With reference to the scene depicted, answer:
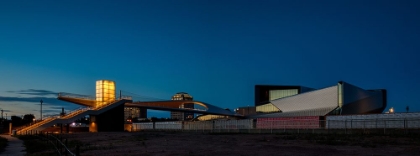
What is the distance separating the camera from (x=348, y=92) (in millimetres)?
89625

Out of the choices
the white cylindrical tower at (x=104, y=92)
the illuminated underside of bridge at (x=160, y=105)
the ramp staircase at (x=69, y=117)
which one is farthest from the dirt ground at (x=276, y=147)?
the illuminated underside of bridge at (x=160, y=105)

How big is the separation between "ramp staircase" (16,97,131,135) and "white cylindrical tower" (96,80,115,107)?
4.03 m

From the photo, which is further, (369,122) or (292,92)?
(292,92)

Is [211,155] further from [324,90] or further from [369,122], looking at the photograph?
[324,90]

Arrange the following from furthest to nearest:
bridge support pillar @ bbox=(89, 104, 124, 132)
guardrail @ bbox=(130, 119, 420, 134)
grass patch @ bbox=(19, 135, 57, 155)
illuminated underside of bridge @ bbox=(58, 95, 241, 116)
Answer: illuminated underside of bridge @ bbox=(58, 95, 241, 116) → bridge support pillar @ bbox=(89, 104, 124, 132) → guardrail @ bbox=(130, 119, 420, 134) → grass patch @ bbox=(19, 135, 57, 155)

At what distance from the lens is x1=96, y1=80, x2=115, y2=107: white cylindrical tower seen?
257 feet

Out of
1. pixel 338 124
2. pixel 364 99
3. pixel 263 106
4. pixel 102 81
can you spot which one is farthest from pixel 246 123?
pixel 263 106

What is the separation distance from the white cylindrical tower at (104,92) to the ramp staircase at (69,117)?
403cm

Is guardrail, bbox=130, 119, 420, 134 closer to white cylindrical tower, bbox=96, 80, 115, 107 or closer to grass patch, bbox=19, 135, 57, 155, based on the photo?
white cylindrical tower, bbox=96, 80, 115, 107

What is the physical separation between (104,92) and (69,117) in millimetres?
12129

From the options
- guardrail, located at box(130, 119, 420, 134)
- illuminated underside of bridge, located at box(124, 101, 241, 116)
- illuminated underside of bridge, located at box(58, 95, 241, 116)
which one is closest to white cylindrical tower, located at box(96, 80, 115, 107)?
illuminated underside of bridge, located at box(58, 95, 241, 116)

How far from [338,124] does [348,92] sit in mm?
46974

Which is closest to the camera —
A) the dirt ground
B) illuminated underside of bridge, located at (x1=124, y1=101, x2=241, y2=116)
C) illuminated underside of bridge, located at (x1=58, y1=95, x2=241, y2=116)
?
the dirt ground

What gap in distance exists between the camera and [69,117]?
221ft
